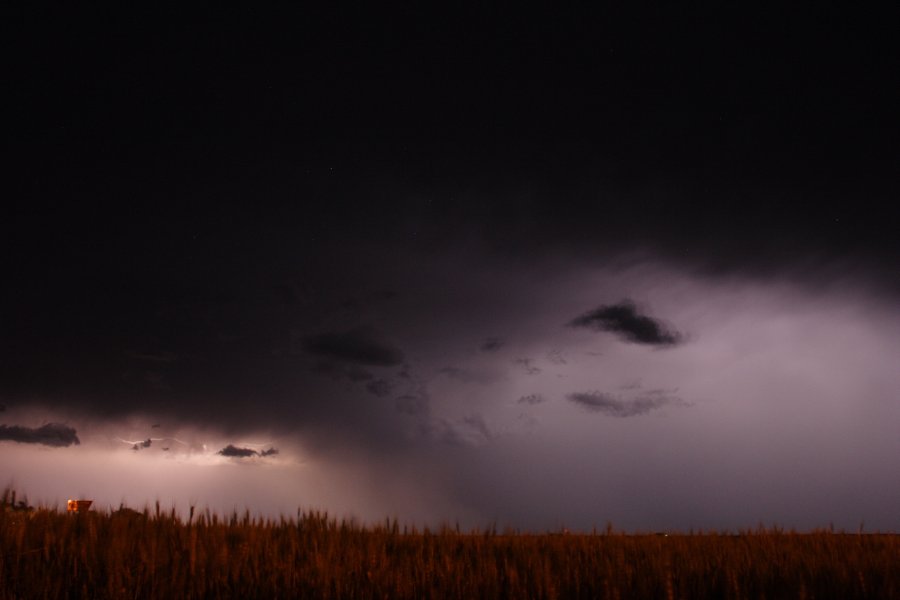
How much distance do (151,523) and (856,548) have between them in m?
10.4

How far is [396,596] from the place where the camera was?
7.32 meters

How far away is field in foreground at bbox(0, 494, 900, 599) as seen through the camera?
24.9ft

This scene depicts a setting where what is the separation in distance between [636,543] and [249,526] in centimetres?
598

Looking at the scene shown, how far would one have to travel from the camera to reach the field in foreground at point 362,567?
7.59 meters

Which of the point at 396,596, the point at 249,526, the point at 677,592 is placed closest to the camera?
the point at 396,596

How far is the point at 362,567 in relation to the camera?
8.62 meters

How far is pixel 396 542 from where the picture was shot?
11203 mm

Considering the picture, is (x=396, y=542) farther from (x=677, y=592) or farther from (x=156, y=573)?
(x=677, y=592)

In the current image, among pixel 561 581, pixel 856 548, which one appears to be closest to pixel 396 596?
pixel 561 581

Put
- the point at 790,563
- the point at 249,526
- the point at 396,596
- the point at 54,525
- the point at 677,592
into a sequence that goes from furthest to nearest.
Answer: the point at 249,526
the point at 54,525
the point at 790,563
the point at 677,592
the point at 396,596

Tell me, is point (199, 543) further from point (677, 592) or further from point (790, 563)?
point (790, 563)

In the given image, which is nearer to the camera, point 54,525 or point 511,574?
point 511,574

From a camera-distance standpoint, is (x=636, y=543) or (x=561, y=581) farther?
(x=636, y=543)

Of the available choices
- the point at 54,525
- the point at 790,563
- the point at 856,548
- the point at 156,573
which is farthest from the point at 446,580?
the point at 856,548
